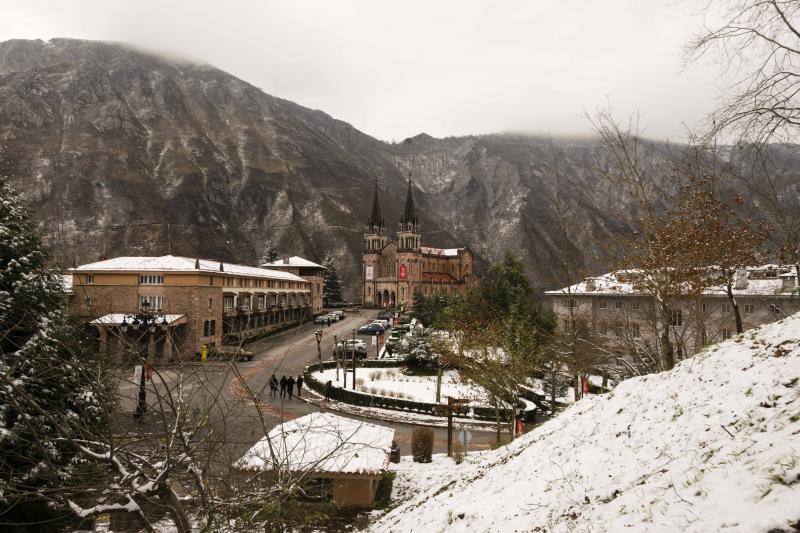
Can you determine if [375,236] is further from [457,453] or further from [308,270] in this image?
[457,453]

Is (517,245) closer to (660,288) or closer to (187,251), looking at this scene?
(187,251)

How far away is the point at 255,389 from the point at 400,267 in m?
62.5

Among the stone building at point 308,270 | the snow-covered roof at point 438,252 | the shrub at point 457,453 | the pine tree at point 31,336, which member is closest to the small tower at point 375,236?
the snow-covered roof at point 438,252

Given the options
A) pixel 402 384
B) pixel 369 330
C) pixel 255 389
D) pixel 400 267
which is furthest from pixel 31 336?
pixel 400 267

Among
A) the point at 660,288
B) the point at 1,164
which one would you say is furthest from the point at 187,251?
the point at 660,288

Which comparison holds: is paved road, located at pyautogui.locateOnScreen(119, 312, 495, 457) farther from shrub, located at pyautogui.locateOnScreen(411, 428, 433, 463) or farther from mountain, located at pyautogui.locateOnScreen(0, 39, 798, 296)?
mountain, located at pyautogui.locateOnScreen(0, 39, 798, 296)

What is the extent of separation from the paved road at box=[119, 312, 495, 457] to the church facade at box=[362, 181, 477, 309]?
22839 millimetres

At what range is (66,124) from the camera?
458 ft

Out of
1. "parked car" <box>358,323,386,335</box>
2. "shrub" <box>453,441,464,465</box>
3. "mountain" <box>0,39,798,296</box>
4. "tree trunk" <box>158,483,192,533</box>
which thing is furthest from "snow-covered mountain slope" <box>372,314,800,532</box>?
"mountain" <box>0,39,798,296</box>

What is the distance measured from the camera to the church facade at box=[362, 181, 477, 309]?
89875 millimetres

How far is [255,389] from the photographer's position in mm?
29469

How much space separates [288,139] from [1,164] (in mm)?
190754

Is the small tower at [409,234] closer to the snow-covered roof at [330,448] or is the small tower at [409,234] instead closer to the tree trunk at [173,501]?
the snow-covered roof at [330,448]

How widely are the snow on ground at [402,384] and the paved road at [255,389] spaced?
12.5 feet
